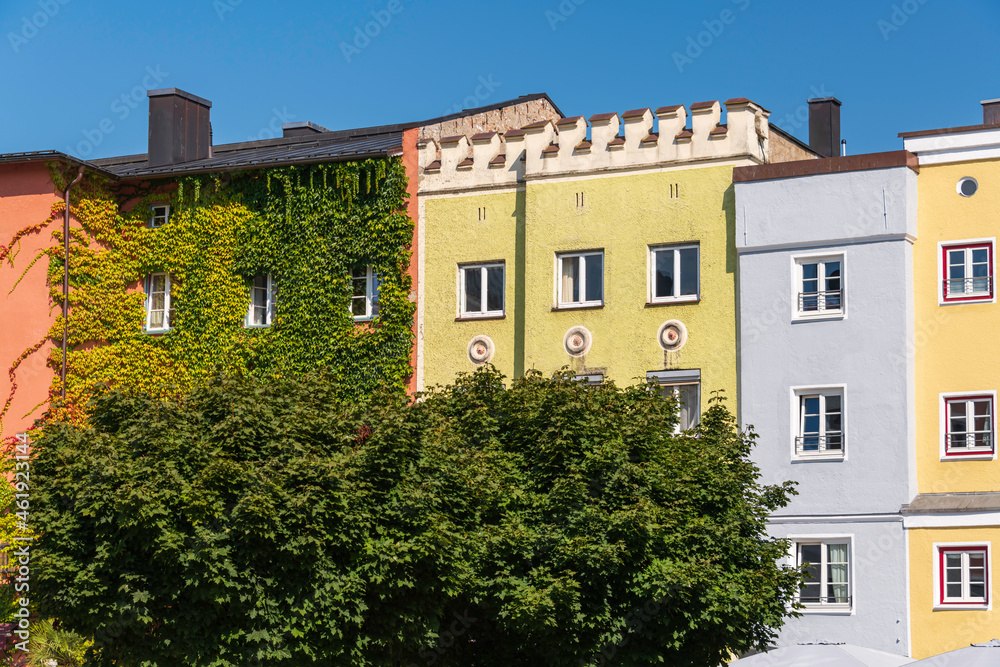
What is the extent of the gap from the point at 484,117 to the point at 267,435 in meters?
17.9

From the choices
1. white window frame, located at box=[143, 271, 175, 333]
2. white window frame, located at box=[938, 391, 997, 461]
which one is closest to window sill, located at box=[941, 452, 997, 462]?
white window frame, located at box=[938, 391, 997, 461]

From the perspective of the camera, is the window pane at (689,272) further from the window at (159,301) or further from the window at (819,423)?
the window at (159,301)

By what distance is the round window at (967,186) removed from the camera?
32250 mm

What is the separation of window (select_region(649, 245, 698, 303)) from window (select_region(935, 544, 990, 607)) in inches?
317

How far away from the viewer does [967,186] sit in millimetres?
32312

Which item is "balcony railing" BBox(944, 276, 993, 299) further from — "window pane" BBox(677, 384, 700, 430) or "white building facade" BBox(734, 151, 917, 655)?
"window pane" BBox(677, 384, 700, 430)

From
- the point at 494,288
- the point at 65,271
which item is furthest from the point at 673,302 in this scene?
the point at 65,271

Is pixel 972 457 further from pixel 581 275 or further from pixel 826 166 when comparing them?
pixel 581 275

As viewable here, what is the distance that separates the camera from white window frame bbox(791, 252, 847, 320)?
1288 inches

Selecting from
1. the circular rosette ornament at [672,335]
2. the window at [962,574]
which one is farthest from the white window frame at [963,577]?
the circular rosette ornament at [672,335]

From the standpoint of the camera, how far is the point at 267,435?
2420cm

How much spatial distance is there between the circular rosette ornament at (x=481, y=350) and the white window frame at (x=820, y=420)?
7.57 m

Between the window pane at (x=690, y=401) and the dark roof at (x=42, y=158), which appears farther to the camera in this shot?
the dark roof at (x=42, y=158)

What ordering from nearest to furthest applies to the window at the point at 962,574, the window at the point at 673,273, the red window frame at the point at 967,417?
the window at the point at 962,574
the red window frame at the point at 967,417
the window at the point at 673,273
